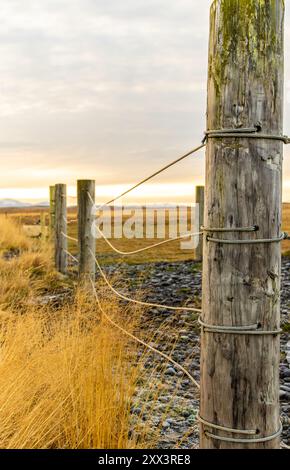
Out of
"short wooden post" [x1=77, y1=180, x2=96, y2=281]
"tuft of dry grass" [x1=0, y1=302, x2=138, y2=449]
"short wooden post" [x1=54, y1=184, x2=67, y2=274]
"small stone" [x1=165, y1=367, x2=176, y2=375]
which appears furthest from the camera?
"short wooden post" [x1=54, y1=184, x2=67, y2=274]

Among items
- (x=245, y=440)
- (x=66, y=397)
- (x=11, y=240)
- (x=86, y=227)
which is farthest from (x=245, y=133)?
(x=11, y=240)

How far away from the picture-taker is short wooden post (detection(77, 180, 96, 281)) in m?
7.96

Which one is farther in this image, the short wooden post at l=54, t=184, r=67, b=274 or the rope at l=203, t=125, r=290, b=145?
the short wooden post at l=54, t=184, r=67, b=274

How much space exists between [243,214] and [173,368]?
3.07 metres

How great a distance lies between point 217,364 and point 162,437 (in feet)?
4.58

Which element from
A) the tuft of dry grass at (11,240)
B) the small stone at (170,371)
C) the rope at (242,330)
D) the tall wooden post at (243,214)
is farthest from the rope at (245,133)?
the tuft of dry grass at (11,240)

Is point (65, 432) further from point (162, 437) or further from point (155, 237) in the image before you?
point (155, 237)

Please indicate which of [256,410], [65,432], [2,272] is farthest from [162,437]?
[2,272]

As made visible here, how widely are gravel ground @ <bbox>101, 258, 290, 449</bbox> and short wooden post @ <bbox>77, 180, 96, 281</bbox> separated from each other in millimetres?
658

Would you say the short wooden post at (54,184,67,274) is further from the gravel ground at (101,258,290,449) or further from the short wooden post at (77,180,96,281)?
the short wooden post at (77,180,96,281)

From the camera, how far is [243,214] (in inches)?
99.2

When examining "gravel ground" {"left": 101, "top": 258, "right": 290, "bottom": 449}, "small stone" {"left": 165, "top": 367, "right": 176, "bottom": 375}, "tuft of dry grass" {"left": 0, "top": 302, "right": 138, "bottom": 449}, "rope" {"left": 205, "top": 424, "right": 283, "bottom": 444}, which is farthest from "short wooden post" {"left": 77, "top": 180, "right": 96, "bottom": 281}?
"rope" {"left": 205, "top": 424, "right": 283, "bottom": 444}

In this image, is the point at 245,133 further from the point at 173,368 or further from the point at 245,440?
the point at 173,368
